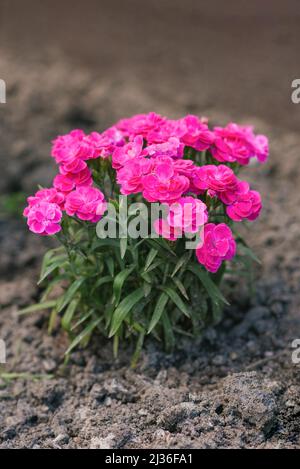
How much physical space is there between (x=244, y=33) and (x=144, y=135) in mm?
2170

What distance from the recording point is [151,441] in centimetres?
240

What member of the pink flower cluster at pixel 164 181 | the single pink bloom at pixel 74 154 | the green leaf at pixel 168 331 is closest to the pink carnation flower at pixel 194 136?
the pink flower cluster at pixel 164 181

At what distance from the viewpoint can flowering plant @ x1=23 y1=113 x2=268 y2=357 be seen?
243cm

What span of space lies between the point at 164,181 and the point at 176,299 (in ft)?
1.66

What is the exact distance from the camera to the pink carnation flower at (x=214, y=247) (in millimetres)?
2406

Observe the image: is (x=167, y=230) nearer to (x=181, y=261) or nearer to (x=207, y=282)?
(x=181, y=261)

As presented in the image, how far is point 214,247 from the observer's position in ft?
7.98

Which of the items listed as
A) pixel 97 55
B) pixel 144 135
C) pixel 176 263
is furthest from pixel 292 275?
pixel 97 55

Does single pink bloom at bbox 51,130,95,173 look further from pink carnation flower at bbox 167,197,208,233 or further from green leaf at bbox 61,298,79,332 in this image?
green leaf at bbox 61,298,79,332

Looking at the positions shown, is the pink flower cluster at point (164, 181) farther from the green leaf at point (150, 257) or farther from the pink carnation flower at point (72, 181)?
the green leaf at point (150, 257)

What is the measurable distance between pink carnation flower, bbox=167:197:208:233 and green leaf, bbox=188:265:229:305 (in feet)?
Answer: 1.11

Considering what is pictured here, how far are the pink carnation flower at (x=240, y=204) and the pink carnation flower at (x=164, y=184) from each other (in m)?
0.19

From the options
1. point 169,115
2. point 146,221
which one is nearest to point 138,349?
point 146,221
